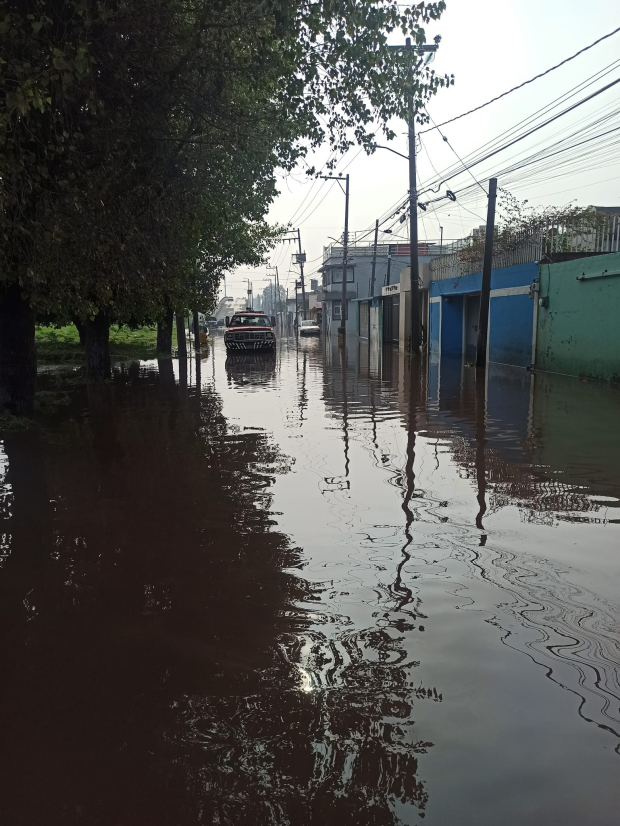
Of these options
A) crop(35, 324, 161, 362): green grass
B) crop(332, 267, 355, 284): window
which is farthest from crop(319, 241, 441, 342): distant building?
crop(35, 324, 161, 362): green grass

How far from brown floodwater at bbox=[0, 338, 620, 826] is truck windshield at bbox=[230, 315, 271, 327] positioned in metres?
28.6

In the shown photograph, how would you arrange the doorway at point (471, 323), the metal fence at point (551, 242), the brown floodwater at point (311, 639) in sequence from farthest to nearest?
the doorway at point (471, 323), the metal fence at point (551, 242), the brown floodwater at point (311, 639)

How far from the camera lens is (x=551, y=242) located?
2211 cm

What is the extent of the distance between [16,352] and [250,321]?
2639cm

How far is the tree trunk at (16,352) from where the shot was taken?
40.2 feet

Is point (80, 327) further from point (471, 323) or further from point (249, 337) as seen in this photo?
point (471, 323)

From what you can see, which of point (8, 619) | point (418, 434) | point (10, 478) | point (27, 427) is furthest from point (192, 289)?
point (8, 619)

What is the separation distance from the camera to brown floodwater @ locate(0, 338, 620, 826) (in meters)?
2.89

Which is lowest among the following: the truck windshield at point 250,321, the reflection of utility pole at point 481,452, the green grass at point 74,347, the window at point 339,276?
the reflection of utility pole at point 481,452

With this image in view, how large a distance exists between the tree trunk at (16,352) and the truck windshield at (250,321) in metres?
25.0

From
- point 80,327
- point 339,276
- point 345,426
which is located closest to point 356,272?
point 339,276

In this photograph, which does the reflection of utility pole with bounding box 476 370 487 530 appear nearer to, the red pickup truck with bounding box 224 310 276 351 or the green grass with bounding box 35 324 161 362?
the green grass with bounding box 35 324 161 362

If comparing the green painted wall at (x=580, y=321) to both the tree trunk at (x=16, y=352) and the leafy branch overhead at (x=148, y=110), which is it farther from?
the tree trunk at (x=16, y=352)

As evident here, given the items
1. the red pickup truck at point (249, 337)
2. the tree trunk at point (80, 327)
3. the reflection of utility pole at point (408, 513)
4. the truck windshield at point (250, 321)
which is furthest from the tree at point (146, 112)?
the truck windshield at point (250, 321)
